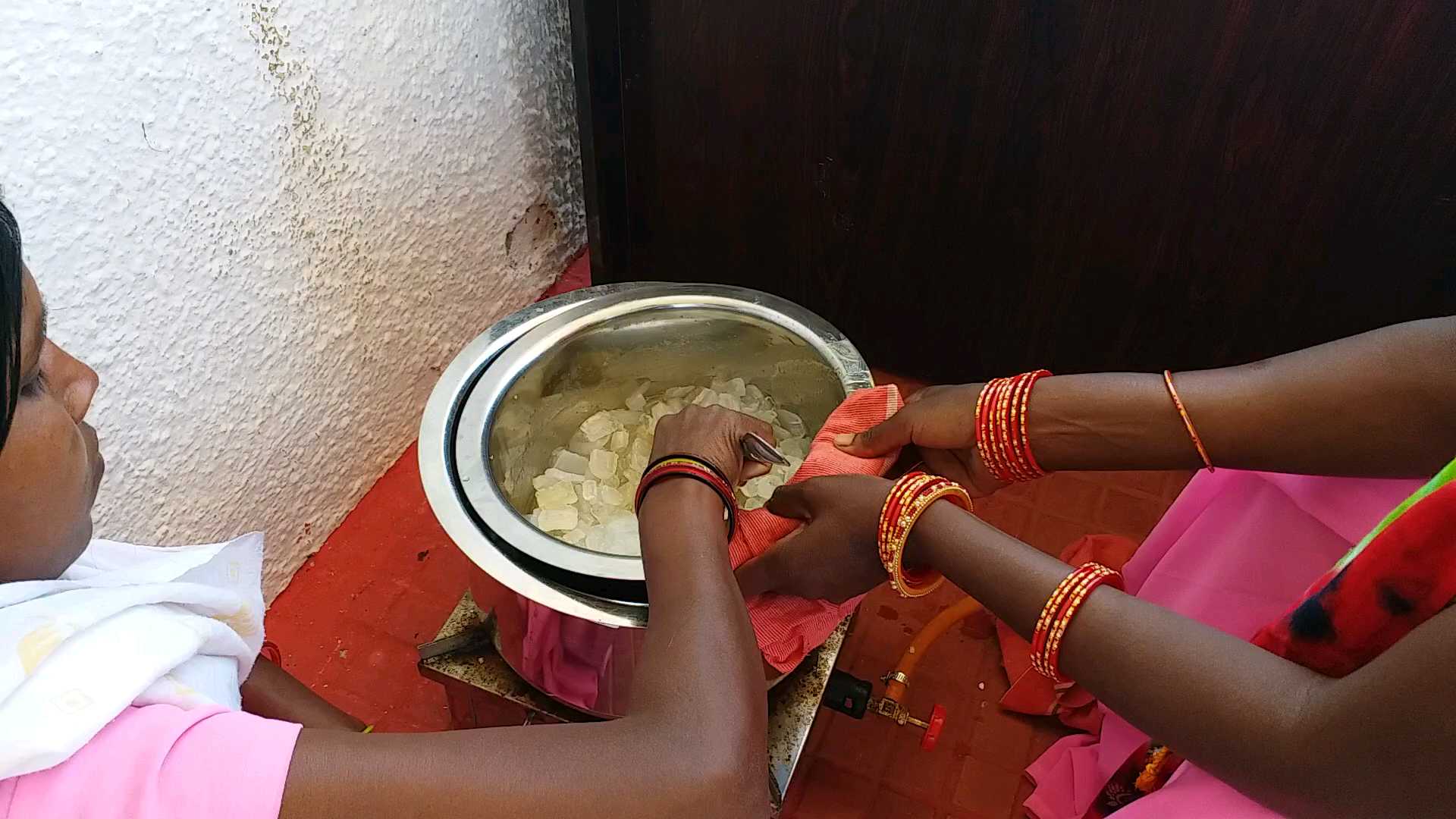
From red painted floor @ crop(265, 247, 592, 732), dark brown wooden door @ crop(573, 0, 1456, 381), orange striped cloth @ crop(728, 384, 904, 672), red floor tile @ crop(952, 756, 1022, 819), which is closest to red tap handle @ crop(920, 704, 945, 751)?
red floor tile @ crop(952, 756, 1022, 819)

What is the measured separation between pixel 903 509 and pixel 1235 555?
1.34 ft

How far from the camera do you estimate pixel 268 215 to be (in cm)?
126

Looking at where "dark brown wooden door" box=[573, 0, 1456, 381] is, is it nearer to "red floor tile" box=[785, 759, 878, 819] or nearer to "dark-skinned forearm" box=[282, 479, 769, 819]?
"red floor tile" box=[785, 759, 878, 819]

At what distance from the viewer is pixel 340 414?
5.07ft

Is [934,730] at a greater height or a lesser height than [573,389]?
lesser

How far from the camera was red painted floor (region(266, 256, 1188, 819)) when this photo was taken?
1377 millimetres

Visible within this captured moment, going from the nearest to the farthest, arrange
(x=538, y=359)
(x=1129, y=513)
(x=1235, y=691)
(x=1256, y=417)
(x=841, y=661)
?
(x=1235, y=691)
(x=1256, y=417)
(x=538, y=359)
(x=841, y=661)
(x=1129, y=513)

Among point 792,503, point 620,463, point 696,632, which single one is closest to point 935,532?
point 792,503

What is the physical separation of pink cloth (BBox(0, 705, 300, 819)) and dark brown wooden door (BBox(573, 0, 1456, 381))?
4.50 feet

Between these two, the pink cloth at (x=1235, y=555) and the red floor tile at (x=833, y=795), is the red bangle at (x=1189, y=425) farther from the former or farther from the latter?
the red floor tile at (x=833, y=795)

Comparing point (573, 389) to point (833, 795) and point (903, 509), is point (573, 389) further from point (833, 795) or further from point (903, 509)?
point (833, 795)

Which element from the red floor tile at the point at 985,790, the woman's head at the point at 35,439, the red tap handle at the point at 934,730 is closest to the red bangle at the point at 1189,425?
the red tap handle at the point at 934,730

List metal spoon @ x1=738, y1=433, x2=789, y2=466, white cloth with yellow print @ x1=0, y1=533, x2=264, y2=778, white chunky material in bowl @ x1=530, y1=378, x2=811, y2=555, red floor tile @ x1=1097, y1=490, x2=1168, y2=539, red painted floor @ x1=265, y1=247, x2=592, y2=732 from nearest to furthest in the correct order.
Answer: white cloth with yellow print @ x1=0, y1=533, x2=264, y2=778 → metal spoon @ x1=738, y1=433, x2=789, y2=466 → white chunky material in bowl @ x1=530, y1=378, x2=811, y2=555 → red painted floor @ x1=265, y1=247, x2=592, y2=732 → red floor tile @ x1=1097, y1=490, x2=1168, y2=539

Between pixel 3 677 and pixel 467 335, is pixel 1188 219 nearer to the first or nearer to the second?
pixel 467 335
